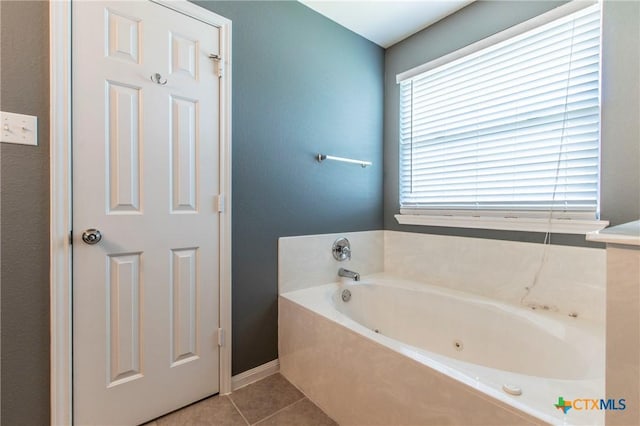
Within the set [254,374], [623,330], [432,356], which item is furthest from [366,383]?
[623,330]

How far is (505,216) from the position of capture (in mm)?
1714

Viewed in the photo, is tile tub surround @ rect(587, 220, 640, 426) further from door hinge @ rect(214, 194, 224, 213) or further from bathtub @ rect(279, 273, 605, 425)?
door hinge @ rect(214, 194, 224, 213)

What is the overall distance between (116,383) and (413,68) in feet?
8.89

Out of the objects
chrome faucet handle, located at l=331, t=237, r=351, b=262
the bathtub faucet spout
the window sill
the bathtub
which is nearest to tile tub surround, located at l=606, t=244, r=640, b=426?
the bathtub

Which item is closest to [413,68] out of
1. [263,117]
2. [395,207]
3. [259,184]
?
[395,207]

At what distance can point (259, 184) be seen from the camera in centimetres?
172

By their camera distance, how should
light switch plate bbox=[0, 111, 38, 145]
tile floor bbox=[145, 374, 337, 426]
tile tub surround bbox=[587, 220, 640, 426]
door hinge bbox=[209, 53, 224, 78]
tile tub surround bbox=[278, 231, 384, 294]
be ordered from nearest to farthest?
tile tub surround bbox=[587, 220, 640, 426], light switch plate bbox=[0, 111, 38, 145], tile floor bbox=[145, 374, 337, 426], door hinge bbox=[209, 53, 224, 78], tile tub surround bbox=[278, 231, 384, 294]

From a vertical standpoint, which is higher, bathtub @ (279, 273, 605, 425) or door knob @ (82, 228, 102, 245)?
door knob @ (82, 228, 102, 245)

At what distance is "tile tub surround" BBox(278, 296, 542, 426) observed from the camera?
89cm

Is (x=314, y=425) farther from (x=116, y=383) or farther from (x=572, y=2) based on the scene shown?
(x=572, y=2)

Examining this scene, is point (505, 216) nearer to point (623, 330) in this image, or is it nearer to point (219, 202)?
point (623, 330)

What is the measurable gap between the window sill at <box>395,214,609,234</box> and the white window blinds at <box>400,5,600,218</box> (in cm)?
6

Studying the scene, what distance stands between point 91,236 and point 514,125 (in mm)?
2291

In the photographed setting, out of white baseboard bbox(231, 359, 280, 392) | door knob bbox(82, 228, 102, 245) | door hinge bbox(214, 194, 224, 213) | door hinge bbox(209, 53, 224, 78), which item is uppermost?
door hinge bbox(209, 53, 224, 78)
